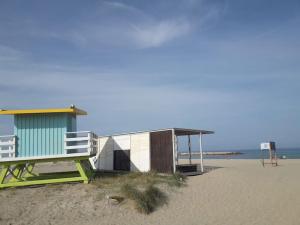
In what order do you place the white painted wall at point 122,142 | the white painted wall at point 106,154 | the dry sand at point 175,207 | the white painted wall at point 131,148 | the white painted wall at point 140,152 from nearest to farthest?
the dry sand at point 175,207, the white painted wall at point 140,152, the white painted wall at point 131,148, the white painted wall at point 122,142, the white painted wall at point 106,154

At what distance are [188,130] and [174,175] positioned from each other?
12.6 feet

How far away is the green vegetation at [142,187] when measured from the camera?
13547 mm

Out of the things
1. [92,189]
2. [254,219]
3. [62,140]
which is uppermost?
[62,140]

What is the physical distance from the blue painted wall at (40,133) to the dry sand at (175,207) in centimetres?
180

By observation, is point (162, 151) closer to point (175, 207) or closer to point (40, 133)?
point (175, 207)

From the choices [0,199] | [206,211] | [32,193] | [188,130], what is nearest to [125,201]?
[206,211]

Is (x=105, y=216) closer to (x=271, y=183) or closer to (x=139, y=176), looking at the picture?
(x=139, y=176)

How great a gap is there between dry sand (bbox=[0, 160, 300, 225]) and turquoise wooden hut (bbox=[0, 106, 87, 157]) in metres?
1.83

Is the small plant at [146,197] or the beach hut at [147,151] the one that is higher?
the beach hut at [147,151]

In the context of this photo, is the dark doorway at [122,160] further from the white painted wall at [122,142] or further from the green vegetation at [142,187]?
the green vegetation at [142,187]

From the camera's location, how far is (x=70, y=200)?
13.9m

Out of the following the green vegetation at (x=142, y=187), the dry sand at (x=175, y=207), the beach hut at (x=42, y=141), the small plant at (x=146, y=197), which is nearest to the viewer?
the dry sand at (x=175, y=207)

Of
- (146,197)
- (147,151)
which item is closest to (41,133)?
(146,197)

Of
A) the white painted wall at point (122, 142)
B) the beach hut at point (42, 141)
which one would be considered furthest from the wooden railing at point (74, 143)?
the white painted wall at point (122, 142)
